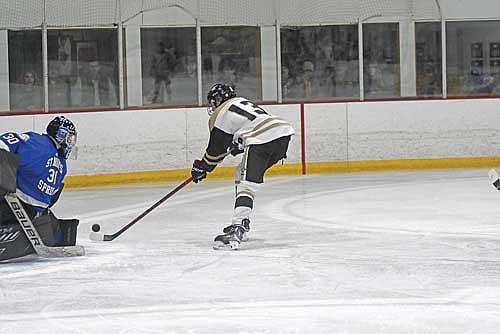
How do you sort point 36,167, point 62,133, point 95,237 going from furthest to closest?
point 95,237
point 62,133
point 36,167

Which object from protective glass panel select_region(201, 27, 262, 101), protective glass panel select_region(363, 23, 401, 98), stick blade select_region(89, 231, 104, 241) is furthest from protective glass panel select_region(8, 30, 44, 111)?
stick blade select_region(89, 231, 104, 241)

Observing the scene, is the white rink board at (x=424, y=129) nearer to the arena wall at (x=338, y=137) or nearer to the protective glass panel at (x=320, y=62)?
the arena wall at (x=338, y=137)

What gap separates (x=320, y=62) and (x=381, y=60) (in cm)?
64

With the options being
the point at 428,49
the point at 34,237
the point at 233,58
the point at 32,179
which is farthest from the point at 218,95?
the point at 428,49

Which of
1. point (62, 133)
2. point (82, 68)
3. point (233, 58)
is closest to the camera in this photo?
point (62, 133)

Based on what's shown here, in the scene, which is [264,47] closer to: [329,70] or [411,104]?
[329,70]

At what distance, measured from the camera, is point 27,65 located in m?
10.8

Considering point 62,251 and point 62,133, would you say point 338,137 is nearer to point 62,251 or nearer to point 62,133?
point 62,251

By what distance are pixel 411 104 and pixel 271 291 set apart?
21.9 feet

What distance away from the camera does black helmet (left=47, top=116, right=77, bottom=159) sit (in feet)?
18.6

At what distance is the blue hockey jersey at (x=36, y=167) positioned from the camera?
18.1 feet

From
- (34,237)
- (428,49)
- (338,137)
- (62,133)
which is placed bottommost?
(34,237)

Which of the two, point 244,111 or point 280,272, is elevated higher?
point 244,111

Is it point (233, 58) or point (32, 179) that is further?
point (233, 58)
